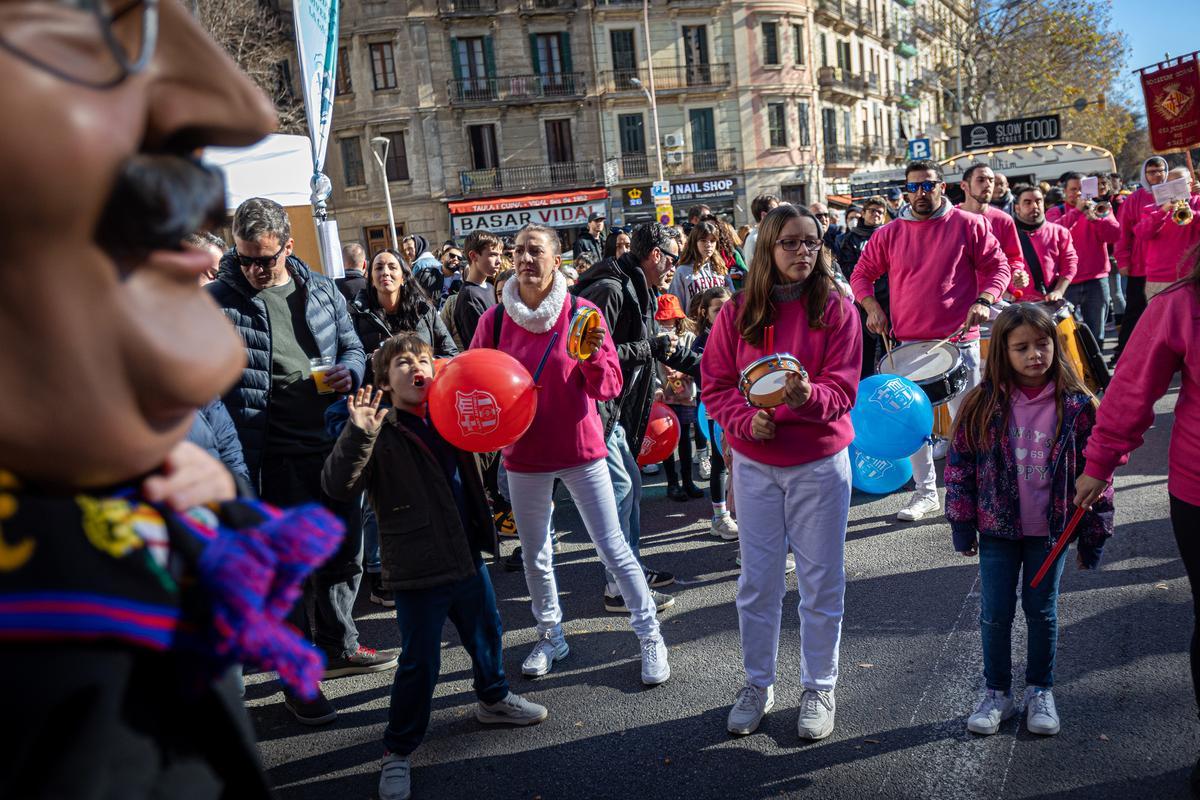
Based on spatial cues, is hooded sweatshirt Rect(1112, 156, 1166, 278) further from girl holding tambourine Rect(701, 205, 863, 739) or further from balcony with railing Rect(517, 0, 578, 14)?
balcony with railing Rect(517, 0, 578, 14)

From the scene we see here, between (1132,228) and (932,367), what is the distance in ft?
16.9

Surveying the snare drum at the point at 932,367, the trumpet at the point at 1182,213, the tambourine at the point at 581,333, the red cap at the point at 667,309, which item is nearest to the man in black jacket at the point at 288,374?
the tambourine at the point at 581,333

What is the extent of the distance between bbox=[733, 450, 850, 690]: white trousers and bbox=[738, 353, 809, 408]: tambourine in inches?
13.4

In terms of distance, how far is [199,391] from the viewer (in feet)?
3.33

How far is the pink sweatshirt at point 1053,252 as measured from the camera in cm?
770

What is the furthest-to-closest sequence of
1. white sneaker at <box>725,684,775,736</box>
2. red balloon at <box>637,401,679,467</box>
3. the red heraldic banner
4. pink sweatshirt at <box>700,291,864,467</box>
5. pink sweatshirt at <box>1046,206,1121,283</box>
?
the red heraldic banner < pink sweatshirt at <box>1046,206,1121,283</box> < red balloon at <box>637,401,679,467</box> < white sneaker at <box>725,684,775,736</box> < pink sweatshirt at <box>700,291,864,467</box>

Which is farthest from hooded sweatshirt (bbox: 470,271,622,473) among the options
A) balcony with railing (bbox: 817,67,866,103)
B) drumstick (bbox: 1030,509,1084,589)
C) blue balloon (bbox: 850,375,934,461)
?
balcony with railing (bbox: 817,67,866,103)

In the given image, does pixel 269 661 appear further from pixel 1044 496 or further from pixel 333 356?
pixel 333 356

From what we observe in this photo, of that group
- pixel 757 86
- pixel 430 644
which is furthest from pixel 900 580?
pixel 757 86

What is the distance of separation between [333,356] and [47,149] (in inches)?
134

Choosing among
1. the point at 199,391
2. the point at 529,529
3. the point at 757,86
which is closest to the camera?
the point at 199,391

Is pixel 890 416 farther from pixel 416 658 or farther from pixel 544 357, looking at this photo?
pixel 416 658

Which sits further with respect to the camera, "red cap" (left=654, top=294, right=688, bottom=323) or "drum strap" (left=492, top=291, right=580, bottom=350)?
"red cap" (left=654, top=294, right=688, bottom=323)

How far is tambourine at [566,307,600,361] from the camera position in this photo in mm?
3839
